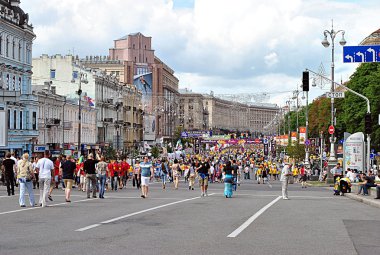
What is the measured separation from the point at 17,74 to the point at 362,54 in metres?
42.6

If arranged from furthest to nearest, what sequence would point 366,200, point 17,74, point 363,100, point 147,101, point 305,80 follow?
point 147,101
point 363,100
point 17,74
point 305,80
point 366,200

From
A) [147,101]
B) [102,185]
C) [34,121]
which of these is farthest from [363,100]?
[147,101]

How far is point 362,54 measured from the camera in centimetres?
3088

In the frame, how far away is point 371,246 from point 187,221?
5.47 metres

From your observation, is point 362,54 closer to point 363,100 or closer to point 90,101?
point 363,100

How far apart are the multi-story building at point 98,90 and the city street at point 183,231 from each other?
66.0m

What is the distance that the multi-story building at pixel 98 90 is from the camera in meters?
99.9

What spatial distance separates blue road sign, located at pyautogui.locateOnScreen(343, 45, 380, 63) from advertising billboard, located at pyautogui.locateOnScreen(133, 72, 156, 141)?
10953 centimetres

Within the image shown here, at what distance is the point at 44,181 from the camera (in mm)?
23719

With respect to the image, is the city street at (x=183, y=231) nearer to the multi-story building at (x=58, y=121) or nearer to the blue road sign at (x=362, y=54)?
the blue road sign at (x=362, y=54)

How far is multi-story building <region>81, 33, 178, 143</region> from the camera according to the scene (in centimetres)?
14288

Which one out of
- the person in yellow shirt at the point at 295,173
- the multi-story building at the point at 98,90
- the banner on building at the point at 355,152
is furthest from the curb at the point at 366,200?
the multi-story building at the point at 98,90

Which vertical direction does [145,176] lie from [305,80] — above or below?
below

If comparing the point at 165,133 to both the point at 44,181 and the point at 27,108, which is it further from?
the point at 44,181
